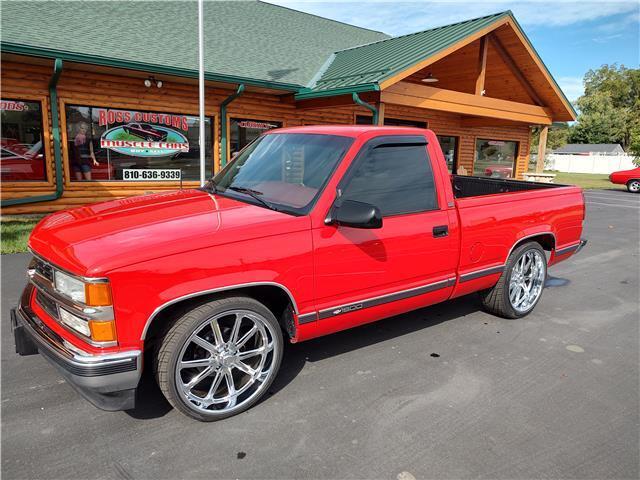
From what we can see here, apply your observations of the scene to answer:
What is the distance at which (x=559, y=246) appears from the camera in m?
5.23

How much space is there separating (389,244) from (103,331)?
208 cm

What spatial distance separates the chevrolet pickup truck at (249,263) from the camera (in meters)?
2.58

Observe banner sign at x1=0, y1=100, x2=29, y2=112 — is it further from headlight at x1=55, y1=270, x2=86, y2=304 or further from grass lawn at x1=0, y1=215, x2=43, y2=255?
headlight at x1=55, y1=270, x2=86, y2=304

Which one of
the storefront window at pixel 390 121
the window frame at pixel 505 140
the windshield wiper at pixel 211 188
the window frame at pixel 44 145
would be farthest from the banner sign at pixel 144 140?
the window frame at pixel 505 140

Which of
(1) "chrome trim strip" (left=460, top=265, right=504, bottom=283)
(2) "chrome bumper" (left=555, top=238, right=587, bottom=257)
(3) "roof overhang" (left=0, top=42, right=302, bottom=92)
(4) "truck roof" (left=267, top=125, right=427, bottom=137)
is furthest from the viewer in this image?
(3) "roof overhang" (left=0, top=42, right=302, bottom=92)

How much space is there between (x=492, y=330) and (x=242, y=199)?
2902 millimetres

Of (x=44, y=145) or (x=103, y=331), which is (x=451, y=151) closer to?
(x=44, y=145)

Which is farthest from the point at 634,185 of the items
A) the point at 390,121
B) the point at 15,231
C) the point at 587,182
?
the point at 15,231

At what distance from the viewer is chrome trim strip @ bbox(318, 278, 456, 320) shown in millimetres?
3371

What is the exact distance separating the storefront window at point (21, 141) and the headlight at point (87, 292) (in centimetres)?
834

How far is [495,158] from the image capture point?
64.4 ft

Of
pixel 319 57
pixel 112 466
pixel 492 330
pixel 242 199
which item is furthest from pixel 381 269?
pixel 319 57

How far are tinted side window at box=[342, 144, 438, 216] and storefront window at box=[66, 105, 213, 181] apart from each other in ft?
23.5

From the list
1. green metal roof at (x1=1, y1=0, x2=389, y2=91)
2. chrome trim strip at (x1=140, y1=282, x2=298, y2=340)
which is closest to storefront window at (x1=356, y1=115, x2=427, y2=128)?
green metal roof at (x1=1, y1=0, x2=389, y2=91)
